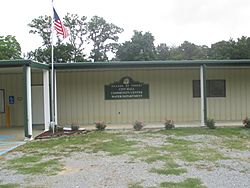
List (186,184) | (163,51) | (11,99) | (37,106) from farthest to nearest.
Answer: (163,51), (11,99), (37,106), (186,184)

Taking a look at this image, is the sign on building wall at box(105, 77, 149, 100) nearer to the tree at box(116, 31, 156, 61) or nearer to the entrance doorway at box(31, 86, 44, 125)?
the entrance doorway at box(31, 86, 44, 125)

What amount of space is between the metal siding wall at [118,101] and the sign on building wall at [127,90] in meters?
0.18

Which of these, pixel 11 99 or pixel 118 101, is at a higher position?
pixel 11 99

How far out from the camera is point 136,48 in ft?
156

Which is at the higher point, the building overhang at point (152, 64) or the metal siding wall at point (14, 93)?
the building overhang at point (152, 64)

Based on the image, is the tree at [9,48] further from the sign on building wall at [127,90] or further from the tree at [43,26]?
the sign on building wall at [127,90]

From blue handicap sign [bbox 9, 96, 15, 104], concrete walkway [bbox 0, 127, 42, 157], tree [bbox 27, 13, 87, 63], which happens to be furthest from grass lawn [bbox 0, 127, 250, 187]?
tree [bbox 27, 13, 87, 63]

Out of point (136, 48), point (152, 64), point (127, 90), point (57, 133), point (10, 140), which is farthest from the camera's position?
point (136, 48)

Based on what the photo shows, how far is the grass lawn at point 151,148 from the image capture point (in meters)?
6.34

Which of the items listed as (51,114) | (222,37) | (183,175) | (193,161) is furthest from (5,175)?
(222,37)

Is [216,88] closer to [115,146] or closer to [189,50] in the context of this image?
[115,146]

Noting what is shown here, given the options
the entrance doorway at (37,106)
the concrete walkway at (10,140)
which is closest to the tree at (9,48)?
the entrance doorway at (37,106)

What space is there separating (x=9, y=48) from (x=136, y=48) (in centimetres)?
1780

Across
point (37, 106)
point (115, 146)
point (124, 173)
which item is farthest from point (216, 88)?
point (124, 173)
